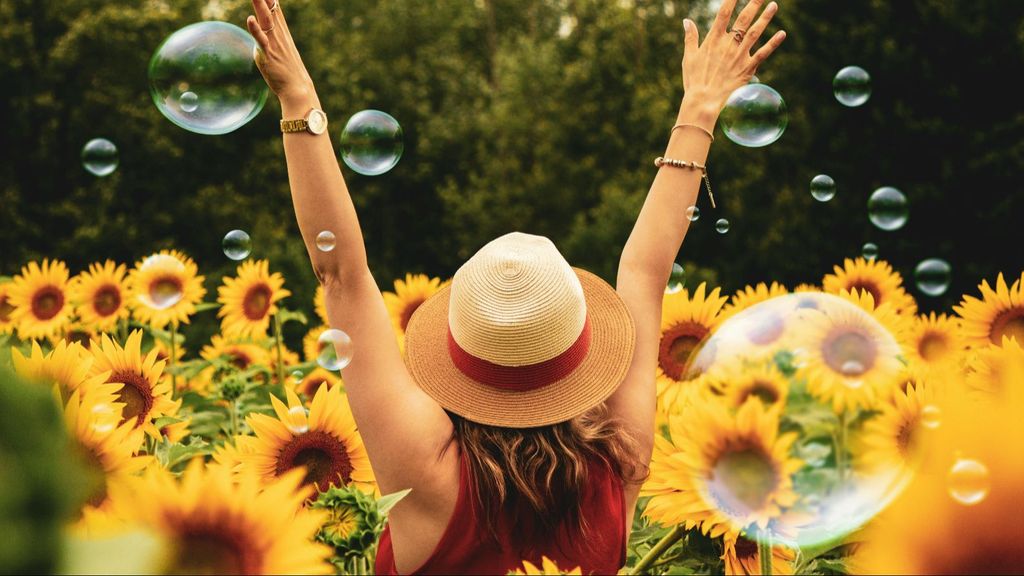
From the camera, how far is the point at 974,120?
12.3m

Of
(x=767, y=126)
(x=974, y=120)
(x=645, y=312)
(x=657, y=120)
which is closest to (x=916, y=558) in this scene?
(x=645, y=312)

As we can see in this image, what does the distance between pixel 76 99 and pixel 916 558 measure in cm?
2133

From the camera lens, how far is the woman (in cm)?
178

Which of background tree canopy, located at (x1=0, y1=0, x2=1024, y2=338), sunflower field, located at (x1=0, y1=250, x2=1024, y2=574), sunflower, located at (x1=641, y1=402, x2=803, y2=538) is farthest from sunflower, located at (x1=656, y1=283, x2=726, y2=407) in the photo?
background tree canopy, located at (x1=0, y1=0, x2=1024, y2=338)

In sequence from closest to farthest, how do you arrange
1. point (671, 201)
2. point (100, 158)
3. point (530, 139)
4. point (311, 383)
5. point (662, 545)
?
1. point (662, 545)
2. point (671, 201)
3. point (311, 383)
4. point (100, 158)
5. point (530, 139)

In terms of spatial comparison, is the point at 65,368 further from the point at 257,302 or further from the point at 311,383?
the point at 257,302

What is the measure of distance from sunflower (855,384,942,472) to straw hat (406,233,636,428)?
2.39 ft

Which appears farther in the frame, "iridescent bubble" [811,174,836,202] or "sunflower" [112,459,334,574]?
"iridescent bubble" [811,174,836,202]

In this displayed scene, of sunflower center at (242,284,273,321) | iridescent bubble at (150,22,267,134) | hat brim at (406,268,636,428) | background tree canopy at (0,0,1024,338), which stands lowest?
hat brim at (406,268,636,428)

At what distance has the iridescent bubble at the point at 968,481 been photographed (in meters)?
0.74

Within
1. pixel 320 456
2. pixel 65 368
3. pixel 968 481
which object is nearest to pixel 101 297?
Answer: pixel 320 456

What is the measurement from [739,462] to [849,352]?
1.04ft

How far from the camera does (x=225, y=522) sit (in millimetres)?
858

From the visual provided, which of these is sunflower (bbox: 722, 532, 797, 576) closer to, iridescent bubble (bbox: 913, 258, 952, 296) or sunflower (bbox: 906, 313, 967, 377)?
sunflower (bbox: 906, 313, 967, 377)
